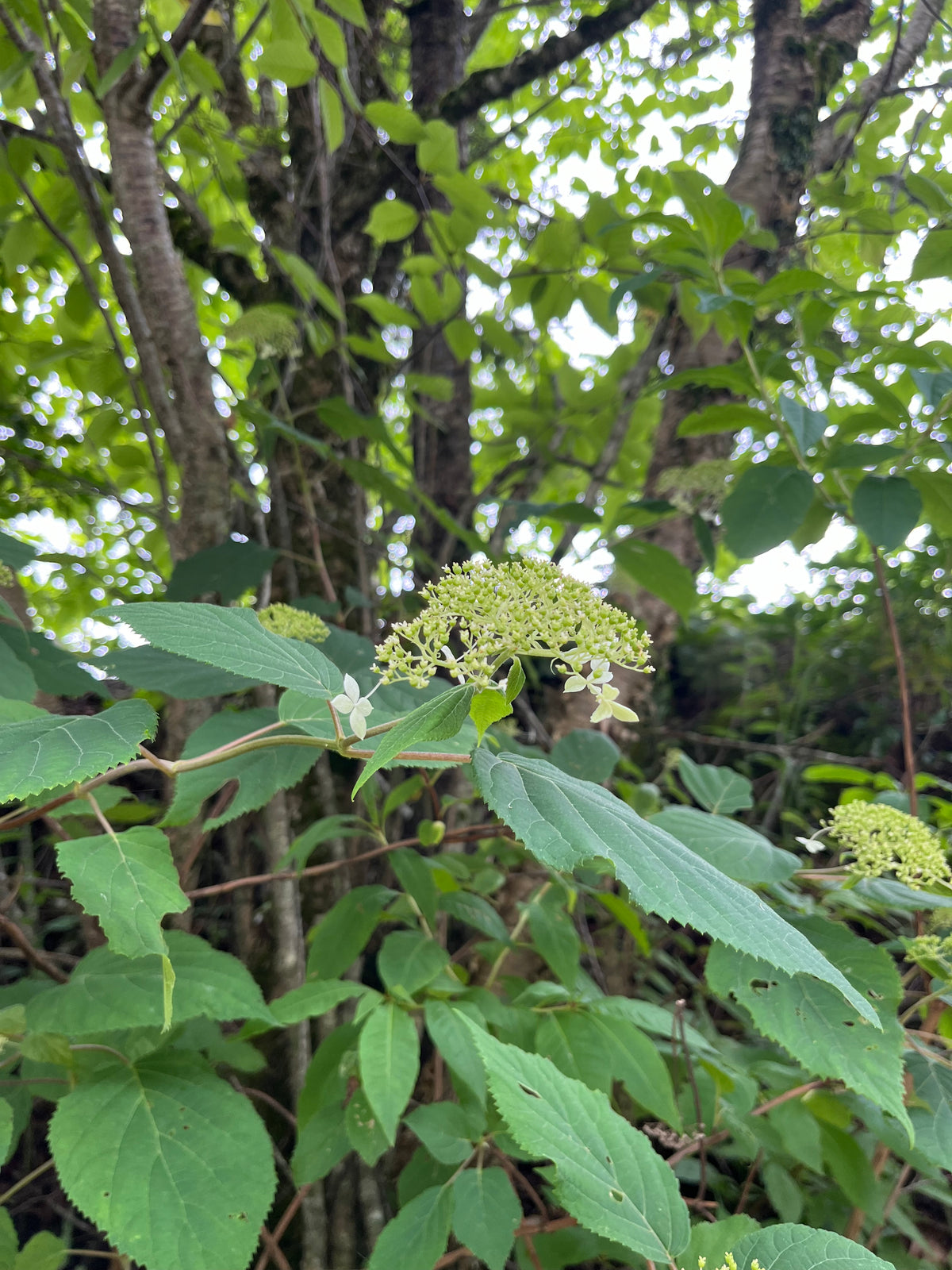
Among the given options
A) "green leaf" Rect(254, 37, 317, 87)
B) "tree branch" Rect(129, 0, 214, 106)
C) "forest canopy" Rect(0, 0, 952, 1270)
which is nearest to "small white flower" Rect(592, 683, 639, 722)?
"forest canopy" Rect(0, 0, 952, 1270)

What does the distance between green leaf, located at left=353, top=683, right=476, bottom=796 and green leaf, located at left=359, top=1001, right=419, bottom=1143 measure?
0.47 m

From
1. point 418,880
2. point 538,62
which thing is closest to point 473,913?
point 418,880

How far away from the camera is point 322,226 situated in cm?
167

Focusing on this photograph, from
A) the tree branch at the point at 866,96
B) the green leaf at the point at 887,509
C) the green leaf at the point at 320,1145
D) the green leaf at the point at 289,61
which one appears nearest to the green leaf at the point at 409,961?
the green leaf at the point at 320,1145

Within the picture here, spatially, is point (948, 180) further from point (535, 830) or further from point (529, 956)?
point (529, 956)

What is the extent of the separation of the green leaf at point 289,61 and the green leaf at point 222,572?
3.02 feet

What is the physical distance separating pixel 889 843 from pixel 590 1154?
1.80 ft

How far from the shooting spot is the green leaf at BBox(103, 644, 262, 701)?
3.01 feet

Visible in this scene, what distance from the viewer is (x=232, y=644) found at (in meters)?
0.65

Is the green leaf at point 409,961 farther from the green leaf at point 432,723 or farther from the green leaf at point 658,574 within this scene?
the green leaf at point 658,574

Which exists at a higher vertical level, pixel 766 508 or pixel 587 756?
pixel 766 508

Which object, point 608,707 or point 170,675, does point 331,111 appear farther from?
point 608,707

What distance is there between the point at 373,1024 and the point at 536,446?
1.82m

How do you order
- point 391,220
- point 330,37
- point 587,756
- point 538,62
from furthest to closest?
point 538,62 → point 391,220 → point 330,37 → point 587,756
